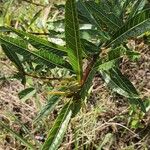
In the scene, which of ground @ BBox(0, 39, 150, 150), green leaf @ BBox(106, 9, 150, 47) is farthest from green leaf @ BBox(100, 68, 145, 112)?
ground @ BBox(0, 39, 150, 150)

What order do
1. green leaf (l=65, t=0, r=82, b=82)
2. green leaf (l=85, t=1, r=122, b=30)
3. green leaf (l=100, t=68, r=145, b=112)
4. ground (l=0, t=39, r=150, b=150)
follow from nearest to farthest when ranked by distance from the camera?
green leaf (l=65, t=0, r=82, b=82), green leaf (l=100, t=68, r=145, b=112), green leaf (l=85, t=1, r=122, b=30), ground (l=0, t=39, r=150, b=150)

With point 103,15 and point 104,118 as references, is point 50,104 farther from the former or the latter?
point 104,118

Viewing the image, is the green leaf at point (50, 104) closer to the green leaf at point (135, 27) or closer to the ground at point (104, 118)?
the green leaf at point (135, 27)

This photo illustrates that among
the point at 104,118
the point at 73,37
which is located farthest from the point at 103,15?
the point at 104,118

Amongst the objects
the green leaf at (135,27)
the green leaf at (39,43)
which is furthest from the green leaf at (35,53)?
the green leaf at (135,27)

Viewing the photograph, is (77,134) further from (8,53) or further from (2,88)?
(8,53)

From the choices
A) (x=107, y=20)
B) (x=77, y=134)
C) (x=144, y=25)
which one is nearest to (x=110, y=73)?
(x=107, y=20)

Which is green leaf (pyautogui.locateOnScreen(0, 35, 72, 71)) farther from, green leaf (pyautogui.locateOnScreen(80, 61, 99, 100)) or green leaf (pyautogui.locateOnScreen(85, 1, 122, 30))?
green leaf (pyautogui.locateOnScreen(85, 1, 122, 30))

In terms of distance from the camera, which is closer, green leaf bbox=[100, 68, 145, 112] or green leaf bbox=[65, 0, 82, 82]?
green leaf bbox=[65, 0, 82, 82]
